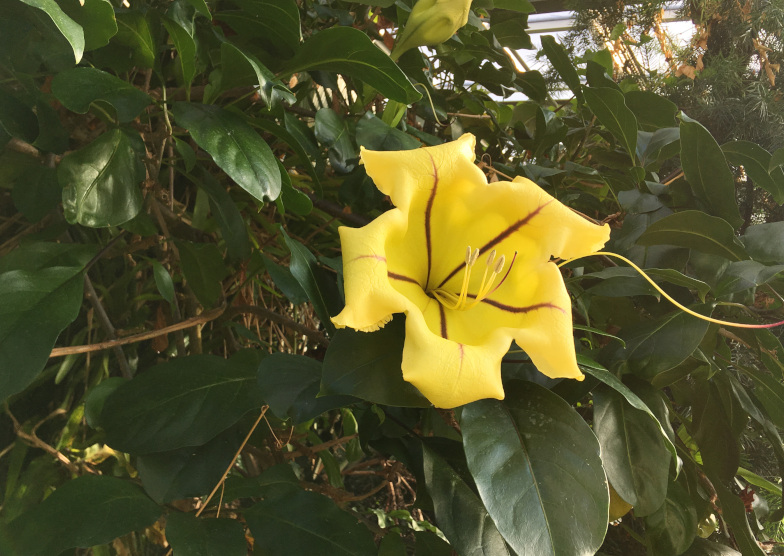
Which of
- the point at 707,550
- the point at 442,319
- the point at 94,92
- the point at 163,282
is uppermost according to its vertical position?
the point at 94,92

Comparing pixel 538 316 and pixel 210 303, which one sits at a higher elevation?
pixel 538 316

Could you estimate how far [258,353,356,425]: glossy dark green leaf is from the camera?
0.48 metres

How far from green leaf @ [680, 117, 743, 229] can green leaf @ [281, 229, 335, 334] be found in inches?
16.9

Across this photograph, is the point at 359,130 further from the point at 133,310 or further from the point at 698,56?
the point at 698,56

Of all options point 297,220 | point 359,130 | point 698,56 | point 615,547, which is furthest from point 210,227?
point 698,56

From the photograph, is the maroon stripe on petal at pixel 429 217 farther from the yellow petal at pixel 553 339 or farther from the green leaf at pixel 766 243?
the green leaf at pixel 766 243

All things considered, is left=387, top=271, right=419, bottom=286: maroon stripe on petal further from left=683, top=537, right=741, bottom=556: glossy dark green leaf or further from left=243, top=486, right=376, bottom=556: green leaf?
left=683, top=537, right=741, bottom=556: glossy dark green leaf

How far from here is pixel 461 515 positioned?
48 centimetres

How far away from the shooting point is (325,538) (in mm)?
521

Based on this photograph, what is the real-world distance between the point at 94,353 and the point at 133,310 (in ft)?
0.28

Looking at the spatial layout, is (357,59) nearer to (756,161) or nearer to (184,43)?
(184,43)

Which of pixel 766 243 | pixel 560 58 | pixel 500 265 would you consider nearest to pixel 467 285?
pixel 500 265

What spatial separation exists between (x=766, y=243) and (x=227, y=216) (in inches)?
23.1

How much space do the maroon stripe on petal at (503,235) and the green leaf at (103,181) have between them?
304 mm
